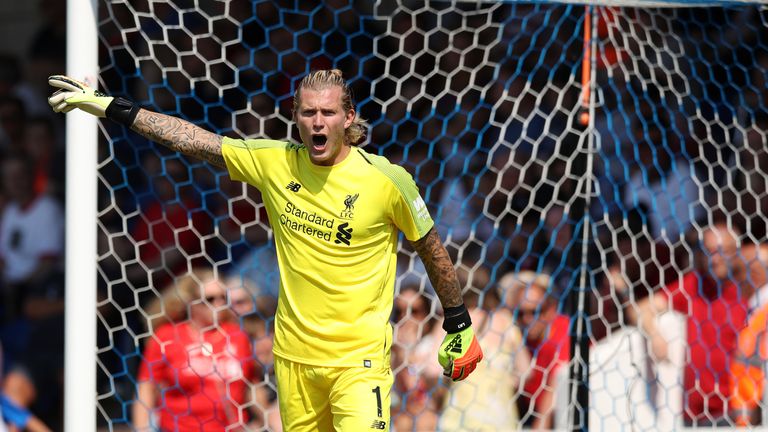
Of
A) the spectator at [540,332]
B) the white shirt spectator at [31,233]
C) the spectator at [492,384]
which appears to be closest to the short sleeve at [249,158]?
the spectator at [492,384]

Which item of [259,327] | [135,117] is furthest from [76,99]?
[259,327]

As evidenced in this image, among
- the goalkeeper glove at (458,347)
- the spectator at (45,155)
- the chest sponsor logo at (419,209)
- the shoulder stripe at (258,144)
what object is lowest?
the goalkeeper glove at (458,347)

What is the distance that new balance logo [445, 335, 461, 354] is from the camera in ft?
12.6

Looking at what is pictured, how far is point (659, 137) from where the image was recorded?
5773mm

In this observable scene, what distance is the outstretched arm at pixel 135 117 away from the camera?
12.2 ft

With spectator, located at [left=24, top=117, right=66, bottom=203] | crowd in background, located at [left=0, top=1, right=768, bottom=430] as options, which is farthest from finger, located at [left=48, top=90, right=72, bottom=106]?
spectator, located at [left=24, top=117, right=66, bottom=203]

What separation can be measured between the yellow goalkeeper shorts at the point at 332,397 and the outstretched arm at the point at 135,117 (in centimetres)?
79

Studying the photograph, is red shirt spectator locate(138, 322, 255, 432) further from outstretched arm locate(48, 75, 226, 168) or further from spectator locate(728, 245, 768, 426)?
spectator locate(728, 245, 768, 426)

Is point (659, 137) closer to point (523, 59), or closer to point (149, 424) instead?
point (523, 59)

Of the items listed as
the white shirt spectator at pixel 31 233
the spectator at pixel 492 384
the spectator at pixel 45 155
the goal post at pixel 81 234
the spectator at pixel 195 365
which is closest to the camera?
the goal post at pixel 81 234

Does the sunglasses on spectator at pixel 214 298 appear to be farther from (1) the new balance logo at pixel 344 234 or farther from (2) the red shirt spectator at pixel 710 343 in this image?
(2) the red shirt spectator at pixel 710 343

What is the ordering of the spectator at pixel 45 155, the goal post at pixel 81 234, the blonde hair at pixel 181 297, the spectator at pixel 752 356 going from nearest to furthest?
1. the goal post at pixel 81 234
2. the blonde hair at pixel 181 297
3. the spectator at pixel 752 356
4. the spectator at pixel 45 155

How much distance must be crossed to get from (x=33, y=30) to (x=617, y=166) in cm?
385

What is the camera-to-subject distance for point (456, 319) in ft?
12.7
